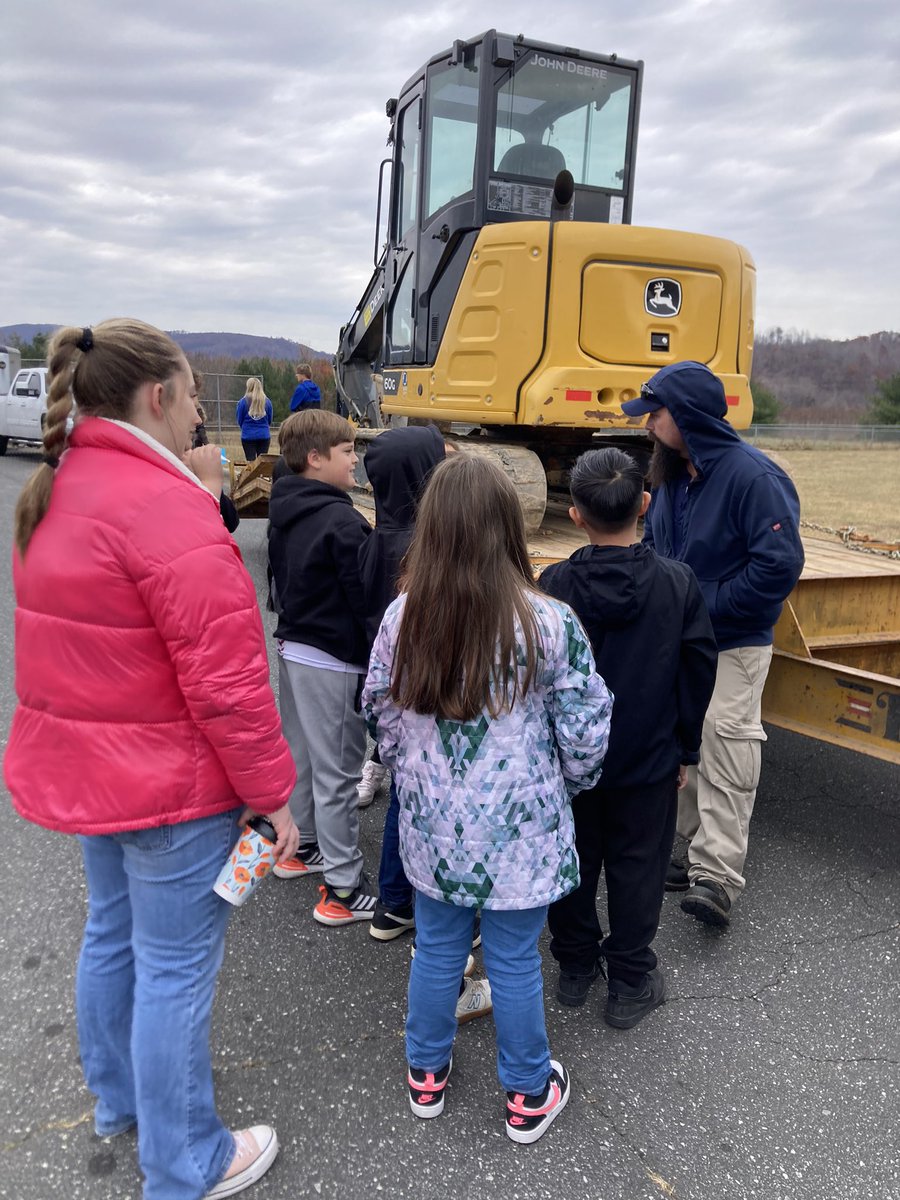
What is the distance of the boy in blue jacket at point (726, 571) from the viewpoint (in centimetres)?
295

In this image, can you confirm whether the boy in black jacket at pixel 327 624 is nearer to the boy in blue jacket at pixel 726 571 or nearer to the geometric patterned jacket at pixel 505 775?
the geometric patterned jacket at pixel 505 775

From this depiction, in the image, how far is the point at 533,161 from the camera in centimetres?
563

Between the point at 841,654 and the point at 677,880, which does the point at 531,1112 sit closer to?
the point at 677,880

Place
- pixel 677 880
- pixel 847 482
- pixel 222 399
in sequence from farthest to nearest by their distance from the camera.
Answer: pixel 222 399
pixel 847 482
pixel 677 880

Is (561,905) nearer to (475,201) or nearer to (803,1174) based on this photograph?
(803,1174)

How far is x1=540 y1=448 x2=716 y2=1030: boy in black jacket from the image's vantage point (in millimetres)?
2455

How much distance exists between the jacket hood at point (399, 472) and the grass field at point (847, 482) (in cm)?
242

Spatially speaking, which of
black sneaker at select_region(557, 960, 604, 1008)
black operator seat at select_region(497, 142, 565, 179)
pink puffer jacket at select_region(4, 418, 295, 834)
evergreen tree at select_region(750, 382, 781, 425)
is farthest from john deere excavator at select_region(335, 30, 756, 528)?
evergreen tree at select_region(750, 382, 781, 425)

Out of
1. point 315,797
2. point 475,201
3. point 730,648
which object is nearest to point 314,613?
point 315,797

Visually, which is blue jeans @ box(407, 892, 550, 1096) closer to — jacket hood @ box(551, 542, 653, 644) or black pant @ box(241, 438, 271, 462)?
jacket hood @ box(551, 542, 653, 644)

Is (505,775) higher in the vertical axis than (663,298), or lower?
lower

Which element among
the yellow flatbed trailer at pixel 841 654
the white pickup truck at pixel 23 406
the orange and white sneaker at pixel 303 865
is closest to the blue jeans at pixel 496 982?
the orange and white sneaker at pixel 303 865

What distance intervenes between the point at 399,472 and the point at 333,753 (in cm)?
101

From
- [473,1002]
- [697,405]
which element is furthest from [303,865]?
[697,405]
